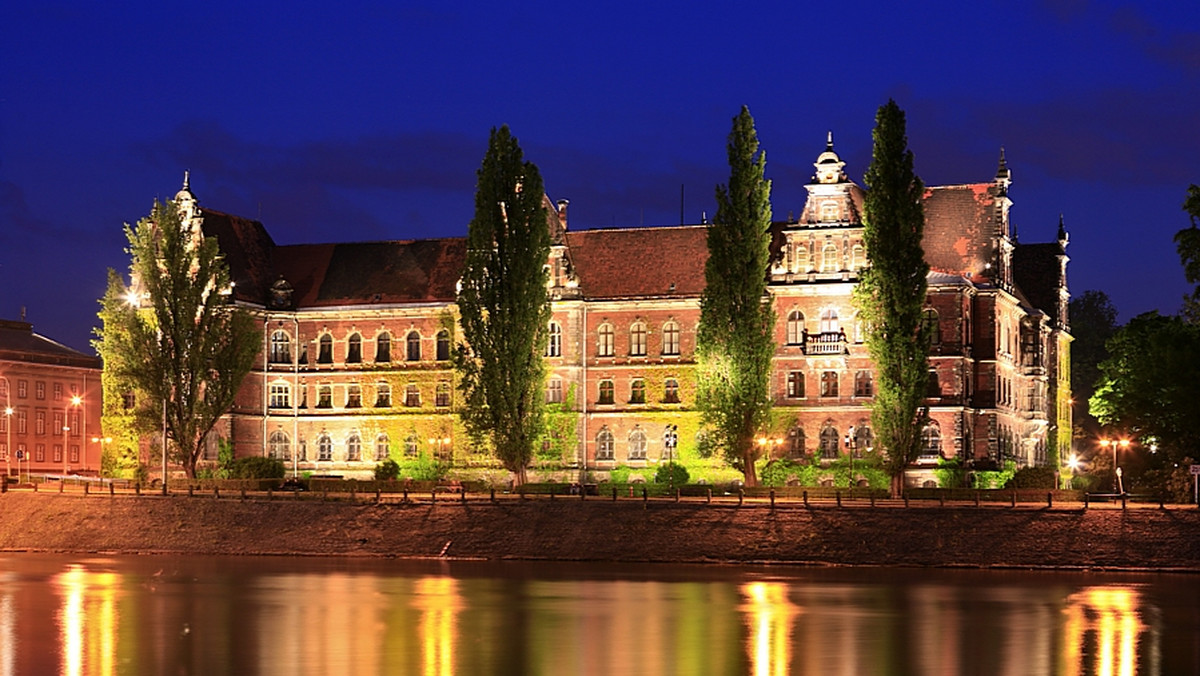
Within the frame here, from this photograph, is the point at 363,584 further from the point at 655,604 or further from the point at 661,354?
the point at 661,354

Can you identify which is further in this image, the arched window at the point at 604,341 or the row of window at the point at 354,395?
the row of window at the point at 354,395

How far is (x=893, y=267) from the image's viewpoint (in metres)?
80.6

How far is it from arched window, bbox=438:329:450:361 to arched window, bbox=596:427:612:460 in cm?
1003

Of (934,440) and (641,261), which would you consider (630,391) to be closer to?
(641,261)

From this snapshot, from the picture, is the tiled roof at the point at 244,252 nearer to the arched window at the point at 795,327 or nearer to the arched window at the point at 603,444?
the arched window at the point at 603,444

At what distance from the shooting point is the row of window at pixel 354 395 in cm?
10231

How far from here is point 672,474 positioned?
305ft

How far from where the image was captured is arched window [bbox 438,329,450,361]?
102438 millimetres

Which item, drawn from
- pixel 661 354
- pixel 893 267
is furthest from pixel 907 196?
pixel 661 354

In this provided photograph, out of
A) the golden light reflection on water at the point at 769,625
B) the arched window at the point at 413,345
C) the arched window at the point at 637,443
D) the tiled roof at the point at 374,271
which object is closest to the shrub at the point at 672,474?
the arched window at the point at 637,443

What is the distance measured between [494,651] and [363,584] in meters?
18.8

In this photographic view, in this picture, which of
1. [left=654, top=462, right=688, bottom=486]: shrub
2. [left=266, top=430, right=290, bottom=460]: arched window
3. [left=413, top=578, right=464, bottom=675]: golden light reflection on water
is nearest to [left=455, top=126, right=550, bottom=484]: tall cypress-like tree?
[left=654, top=462, right=688, bottom=486]: shrub

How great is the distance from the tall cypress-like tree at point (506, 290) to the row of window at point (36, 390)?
162 feet

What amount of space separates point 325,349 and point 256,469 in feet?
42.6
